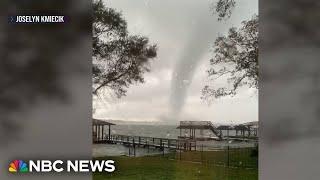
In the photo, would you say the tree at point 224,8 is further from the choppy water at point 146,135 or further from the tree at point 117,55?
the choppy water at point 146,135

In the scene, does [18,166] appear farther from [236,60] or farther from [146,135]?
[236,60]

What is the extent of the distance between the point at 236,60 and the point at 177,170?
81 cm

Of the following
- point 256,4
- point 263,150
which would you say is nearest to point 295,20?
point 256,4

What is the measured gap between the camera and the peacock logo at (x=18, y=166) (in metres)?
3.20

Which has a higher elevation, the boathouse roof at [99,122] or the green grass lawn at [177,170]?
the boathouse roof at [99,122]

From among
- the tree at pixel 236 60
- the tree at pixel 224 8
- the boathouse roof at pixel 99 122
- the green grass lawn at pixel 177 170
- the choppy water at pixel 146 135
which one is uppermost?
the tree at pixel 224 8

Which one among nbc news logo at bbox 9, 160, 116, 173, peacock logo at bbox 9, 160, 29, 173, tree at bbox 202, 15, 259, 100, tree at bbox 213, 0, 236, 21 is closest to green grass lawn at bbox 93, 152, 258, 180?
nbc news logo at bbox 9, 160, 116, 173

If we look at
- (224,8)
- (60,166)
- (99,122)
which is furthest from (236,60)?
(60,166)

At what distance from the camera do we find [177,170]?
3262mm

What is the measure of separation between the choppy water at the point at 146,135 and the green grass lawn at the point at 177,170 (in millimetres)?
42

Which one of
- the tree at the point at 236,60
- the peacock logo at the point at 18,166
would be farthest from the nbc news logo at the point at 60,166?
the tree at the point at 236,60

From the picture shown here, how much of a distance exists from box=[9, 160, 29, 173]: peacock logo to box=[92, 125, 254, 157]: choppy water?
46cm

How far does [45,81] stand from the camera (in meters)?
3.16

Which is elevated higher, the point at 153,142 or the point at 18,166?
the point at 153,142
